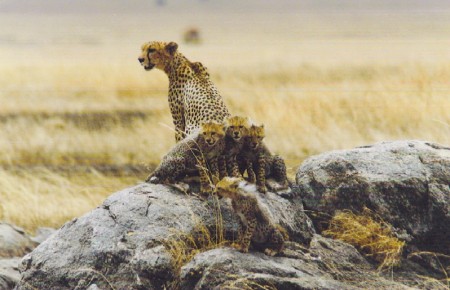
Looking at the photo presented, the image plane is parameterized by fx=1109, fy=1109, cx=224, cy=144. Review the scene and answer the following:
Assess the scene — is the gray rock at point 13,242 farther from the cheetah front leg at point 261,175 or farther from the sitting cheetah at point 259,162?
the cheetah front leg at point 261,175

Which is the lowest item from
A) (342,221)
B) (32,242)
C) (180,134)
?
(32,242)

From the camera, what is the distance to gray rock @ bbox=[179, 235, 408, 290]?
988cm

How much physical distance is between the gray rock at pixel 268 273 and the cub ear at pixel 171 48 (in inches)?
99.1

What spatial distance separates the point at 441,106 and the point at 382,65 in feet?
31.1

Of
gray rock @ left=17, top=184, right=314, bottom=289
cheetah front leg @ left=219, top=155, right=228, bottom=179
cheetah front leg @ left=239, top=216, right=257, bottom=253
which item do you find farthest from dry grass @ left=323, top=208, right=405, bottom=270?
cheetah front leg @ left=239, top=216, right=257, bottom=253

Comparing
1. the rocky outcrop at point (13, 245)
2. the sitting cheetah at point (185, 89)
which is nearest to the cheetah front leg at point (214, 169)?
the sitting cheetah at point (185, 89)

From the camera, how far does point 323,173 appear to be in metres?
12.1

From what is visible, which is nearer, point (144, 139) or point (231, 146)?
point (231, 146)

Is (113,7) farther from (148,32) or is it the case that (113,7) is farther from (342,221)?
(342,221)

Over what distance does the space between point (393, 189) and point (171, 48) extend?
2819 millimetres

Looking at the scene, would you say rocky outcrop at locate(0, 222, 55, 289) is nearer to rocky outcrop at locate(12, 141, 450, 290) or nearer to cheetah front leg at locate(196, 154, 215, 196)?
rocky outcrop at locate(12, 141, 450, 290)

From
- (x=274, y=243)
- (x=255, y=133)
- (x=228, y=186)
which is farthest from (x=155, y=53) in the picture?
(x=274, y=243)

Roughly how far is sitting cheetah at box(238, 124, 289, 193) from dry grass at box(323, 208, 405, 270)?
74cm

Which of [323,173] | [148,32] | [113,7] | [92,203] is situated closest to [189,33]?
[148,32]
